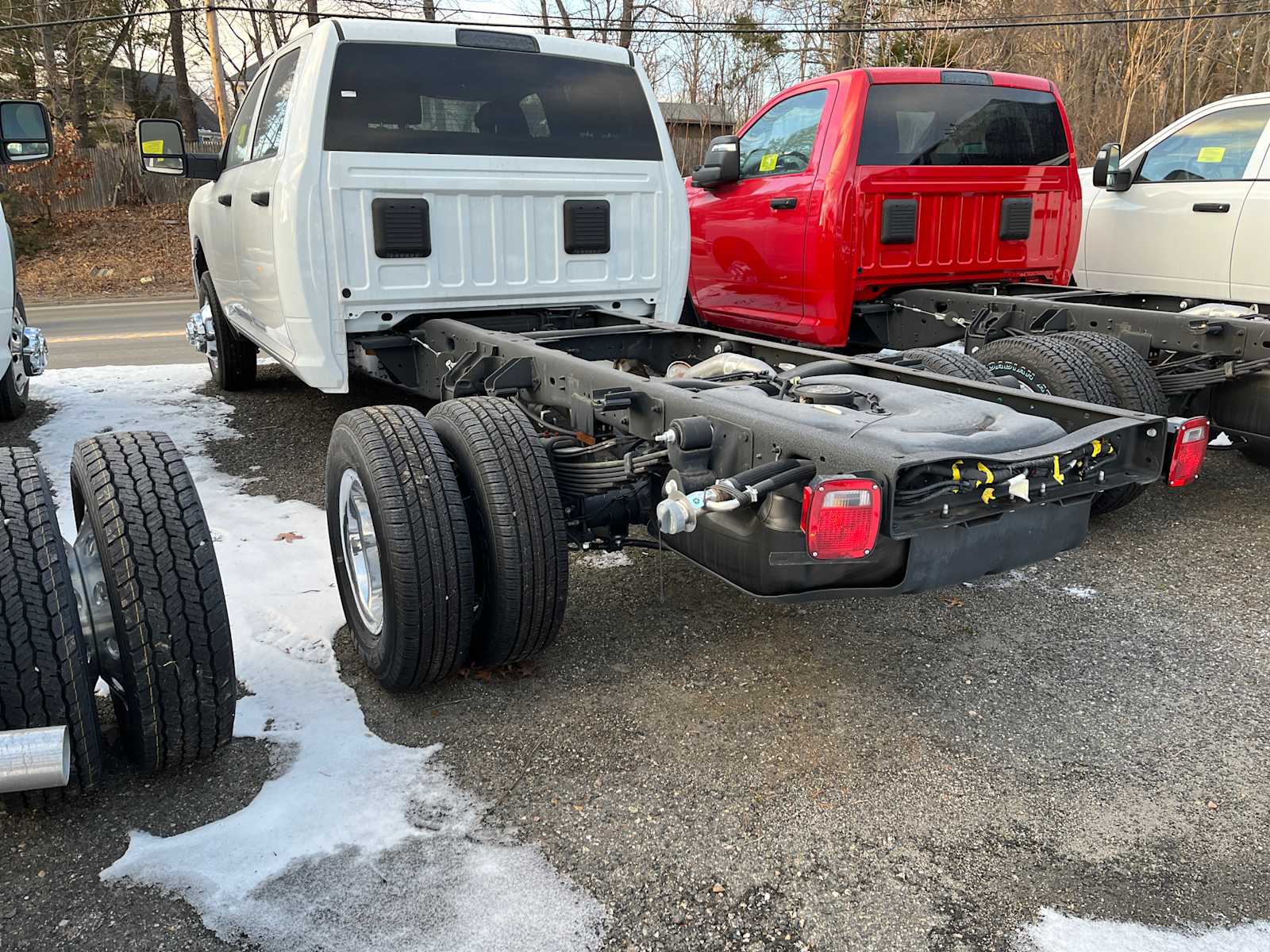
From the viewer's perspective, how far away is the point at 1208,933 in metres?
2.10

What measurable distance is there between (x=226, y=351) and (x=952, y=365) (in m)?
5.44

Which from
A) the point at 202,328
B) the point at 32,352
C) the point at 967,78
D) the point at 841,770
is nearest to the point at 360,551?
the point at 841,770

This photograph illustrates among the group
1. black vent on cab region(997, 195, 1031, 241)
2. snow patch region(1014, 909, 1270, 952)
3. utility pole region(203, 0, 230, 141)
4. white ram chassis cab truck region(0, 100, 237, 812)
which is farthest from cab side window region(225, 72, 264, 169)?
utility pole region(203, 0, 230, 141)

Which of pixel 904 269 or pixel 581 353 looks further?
pixel 904 269

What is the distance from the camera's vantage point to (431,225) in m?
4.76

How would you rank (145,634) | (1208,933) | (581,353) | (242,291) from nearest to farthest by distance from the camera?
(1208,933) → (145,634) → (581,353) → (242,291)

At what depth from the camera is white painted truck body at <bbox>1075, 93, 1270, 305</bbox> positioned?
20.4 ft

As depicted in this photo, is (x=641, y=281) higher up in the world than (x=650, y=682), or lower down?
higher up

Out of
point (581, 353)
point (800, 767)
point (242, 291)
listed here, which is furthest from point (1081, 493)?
point (242, 291)

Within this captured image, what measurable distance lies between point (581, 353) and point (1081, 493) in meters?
2.34

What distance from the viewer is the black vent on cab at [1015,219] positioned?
650cm

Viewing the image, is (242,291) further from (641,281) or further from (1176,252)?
(1176,252)

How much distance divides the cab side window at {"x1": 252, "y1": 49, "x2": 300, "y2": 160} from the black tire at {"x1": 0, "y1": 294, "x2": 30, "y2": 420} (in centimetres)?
230

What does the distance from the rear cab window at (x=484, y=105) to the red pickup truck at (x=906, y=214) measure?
4.44 ft
